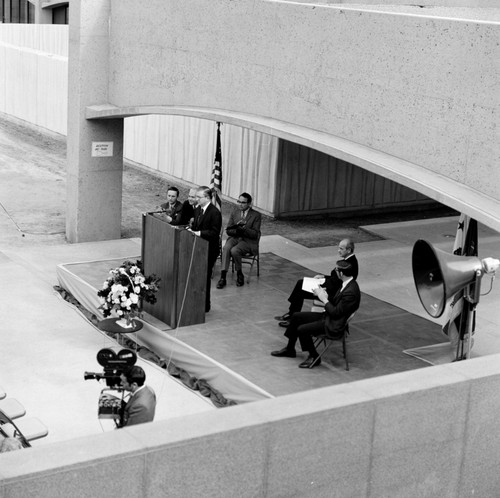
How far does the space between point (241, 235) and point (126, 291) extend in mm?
2540

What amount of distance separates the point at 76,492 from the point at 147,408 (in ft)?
9.12

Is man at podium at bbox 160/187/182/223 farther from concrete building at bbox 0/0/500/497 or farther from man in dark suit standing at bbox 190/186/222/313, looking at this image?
concrete building at bbox 0/0/500/497

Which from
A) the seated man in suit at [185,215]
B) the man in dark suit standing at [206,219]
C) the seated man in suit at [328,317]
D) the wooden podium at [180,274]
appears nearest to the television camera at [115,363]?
the seated man in suit at [328,317]

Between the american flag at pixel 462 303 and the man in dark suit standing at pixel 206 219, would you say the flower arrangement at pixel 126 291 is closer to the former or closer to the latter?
the man in dark suit standing at pixel 206 219

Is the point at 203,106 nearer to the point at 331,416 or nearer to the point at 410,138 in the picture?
the point at 410,138

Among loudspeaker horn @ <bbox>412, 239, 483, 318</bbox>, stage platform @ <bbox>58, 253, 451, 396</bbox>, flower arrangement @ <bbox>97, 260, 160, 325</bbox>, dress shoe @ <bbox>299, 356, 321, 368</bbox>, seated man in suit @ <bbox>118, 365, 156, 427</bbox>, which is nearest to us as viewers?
loudspeaker horn @ <bbox>412, 239, 483, 318</bbox>

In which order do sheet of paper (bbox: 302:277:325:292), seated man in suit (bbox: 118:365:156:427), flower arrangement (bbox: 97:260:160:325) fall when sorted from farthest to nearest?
flower arrangement (bbox: 97:260:160:325)
sheet of paper (bbox: 302:277:325:292)
seated man in suit (bbox: 118:365:156:427)

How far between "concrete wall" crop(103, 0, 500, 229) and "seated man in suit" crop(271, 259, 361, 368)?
127 cm

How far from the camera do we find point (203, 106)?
45.1ft

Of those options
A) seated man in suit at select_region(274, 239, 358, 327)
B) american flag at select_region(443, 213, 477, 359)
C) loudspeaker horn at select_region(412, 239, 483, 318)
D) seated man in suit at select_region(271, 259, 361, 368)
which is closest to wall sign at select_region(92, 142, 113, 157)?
seated man in suit at select_region(274, 239, 358, 327)

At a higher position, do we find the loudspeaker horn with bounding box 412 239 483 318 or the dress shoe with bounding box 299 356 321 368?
the loudspeaker horn with bounding box 412 239 483 318

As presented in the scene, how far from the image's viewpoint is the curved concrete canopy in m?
8.88

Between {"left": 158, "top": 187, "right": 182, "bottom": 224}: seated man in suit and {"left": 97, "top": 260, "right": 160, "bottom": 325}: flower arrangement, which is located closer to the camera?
{"left": 97, "top": 260, "right": 160, "bottom": 325}: flower arrangement

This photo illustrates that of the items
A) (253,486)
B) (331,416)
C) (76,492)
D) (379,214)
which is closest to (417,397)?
(331,416)
